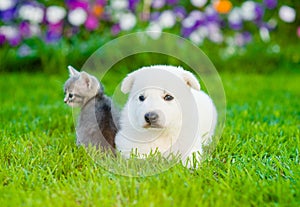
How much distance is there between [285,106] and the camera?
4.75m

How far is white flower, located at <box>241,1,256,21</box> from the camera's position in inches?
325

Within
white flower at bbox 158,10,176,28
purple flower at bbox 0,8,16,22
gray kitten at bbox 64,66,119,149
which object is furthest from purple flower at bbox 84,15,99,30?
gray kitten at bbox 64,66,119,149

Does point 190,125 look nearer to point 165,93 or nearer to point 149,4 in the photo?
point 165,93

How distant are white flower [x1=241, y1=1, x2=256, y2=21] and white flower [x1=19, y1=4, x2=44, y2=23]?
333 centimetres

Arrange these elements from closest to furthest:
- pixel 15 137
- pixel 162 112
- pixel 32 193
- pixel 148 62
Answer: pixel 32 193 < pixel 162 112 < pixel 15 137 < pixel 148 62

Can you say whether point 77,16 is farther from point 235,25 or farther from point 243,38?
point 243,38

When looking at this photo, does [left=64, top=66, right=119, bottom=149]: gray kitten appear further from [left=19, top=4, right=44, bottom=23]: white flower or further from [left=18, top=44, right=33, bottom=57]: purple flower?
[left=19, top=4, right=44, bottom=23]: white flower

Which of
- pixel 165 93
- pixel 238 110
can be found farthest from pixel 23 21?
pixel 165 93

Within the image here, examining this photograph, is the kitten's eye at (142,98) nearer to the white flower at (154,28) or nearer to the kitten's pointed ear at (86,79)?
the kitten's pointed ear at (86,79)

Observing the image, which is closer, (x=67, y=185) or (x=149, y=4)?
(x=67, y=185)

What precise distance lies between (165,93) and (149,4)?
5.43 meters

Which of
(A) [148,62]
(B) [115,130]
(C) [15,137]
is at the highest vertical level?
(A) [148,62]

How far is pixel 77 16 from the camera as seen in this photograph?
7.31 meters

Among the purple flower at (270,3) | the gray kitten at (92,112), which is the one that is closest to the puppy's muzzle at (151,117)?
the gray kitten at (92,112)
